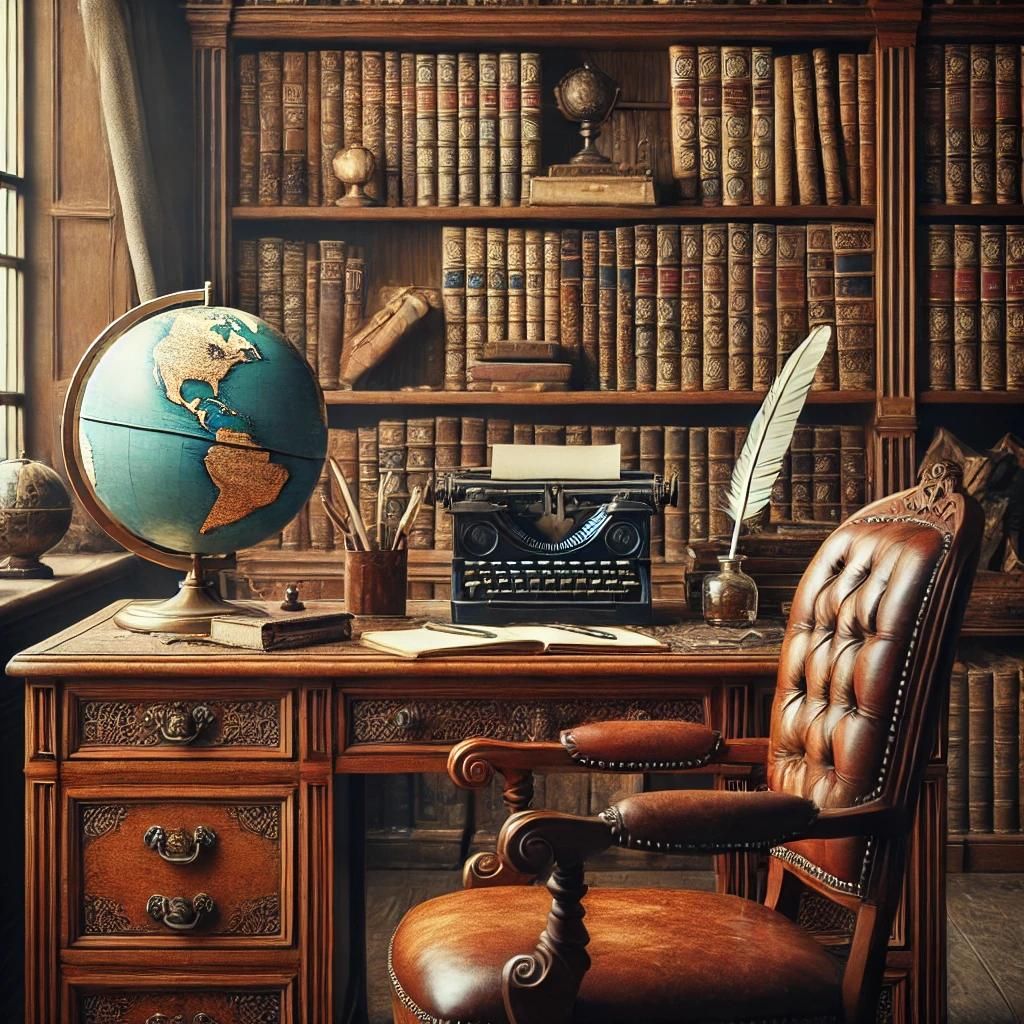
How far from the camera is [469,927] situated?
5.65ft

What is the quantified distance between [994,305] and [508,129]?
58.0 inches

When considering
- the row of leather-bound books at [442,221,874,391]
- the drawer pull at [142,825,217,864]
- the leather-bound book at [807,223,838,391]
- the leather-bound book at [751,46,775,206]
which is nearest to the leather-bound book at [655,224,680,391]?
the row of leather-bound books at [442,221,874,391]

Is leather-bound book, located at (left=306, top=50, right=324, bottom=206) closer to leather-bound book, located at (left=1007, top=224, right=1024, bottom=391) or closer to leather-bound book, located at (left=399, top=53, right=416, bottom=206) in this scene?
leather-bound book, located at (left=399, top=53, right=416, bottom=206)

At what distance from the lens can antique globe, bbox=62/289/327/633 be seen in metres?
2.19

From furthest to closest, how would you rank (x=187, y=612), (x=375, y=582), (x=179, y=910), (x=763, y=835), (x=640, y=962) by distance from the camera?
(x=375, y=582), (x=187, y=612), (x=179, y=910), (x=640, y=962), (x=763, y=835)

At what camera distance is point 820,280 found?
3.61 m

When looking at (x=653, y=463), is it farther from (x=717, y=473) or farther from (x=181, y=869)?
(x=181, y=869)

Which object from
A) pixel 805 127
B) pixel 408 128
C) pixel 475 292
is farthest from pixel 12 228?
pixel 805 127

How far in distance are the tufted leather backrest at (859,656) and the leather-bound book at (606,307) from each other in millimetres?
1682

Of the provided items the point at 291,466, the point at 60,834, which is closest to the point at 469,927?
the point at 60,834

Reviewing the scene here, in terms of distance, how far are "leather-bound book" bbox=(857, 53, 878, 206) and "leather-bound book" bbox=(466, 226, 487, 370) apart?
1.09m

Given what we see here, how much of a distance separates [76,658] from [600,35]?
2398 millimetres

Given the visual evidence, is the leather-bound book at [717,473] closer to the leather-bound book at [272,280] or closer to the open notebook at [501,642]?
the leather-bound book at [272,280]

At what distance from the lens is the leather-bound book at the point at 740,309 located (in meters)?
3.59
